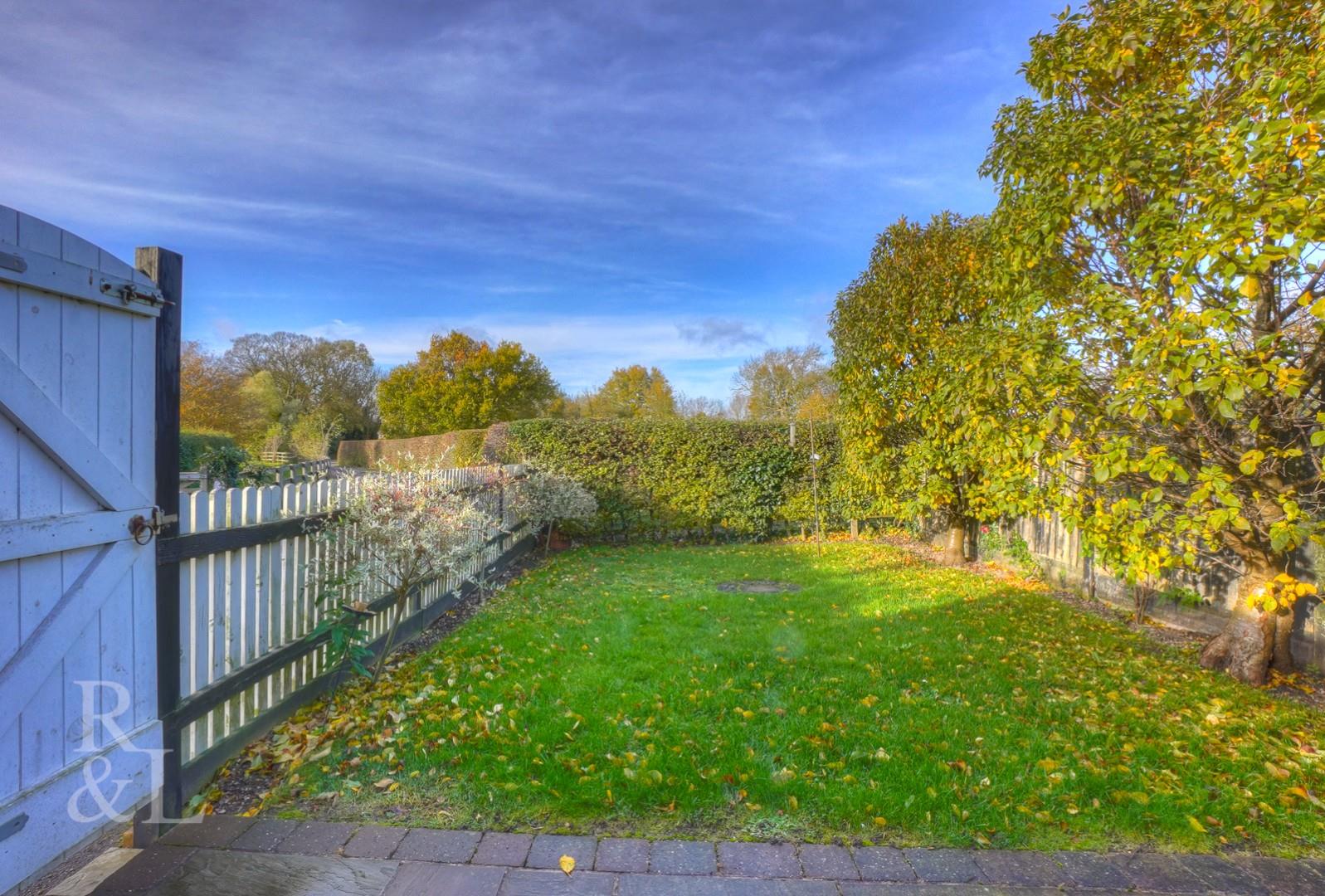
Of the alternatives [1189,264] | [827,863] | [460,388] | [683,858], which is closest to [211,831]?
[683,858]

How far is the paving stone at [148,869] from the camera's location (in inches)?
79.0

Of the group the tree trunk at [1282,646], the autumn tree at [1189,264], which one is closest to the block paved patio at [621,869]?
the autumn tree at [1189,264]

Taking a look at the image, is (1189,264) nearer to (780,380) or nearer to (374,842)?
(374,842)

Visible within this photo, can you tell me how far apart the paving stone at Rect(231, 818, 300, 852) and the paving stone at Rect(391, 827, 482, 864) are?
18.1 inches

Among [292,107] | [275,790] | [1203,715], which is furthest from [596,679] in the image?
[292,107]

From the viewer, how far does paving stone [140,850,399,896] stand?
6.54 feet

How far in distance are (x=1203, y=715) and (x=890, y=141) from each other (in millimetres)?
7043

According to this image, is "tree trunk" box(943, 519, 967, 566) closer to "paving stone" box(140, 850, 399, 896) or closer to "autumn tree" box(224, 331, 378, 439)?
"paving stone" box(140, 850, 399, 896)

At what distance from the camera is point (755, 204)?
1068cm

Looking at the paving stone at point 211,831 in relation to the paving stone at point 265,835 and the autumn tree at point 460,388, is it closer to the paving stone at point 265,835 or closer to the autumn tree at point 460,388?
the paving stone at point 265,835

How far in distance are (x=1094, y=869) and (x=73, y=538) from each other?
3.61 m

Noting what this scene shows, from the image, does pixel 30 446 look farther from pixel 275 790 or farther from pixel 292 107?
pixel 292 107

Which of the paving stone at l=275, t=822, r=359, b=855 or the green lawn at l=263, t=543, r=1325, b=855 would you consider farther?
the green lawn at l=263, t=543, r=1325, b=855

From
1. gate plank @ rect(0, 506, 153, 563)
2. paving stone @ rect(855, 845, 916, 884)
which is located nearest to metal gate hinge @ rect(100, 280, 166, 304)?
gate plank @ rect(0, 506, 153, 563)
